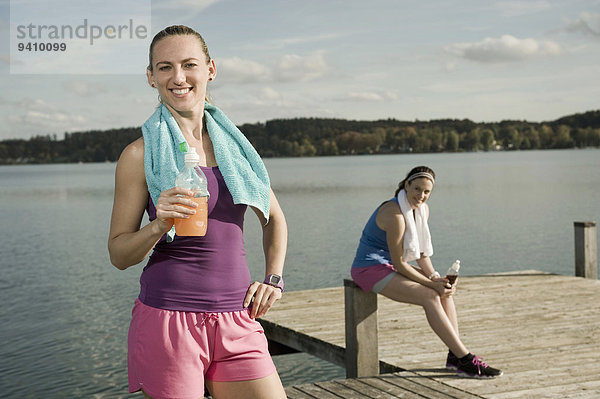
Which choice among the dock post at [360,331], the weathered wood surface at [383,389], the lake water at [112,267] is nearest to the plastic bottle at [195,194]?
→ the weathered wood surface at [383,389]

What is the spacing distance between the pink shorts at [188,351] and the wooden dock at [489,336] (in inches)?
113

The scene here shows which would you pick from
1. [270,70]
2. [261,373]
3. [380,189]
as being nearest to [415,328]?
[261,373]

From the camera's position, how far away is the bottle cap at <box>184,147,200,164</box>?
233 cm

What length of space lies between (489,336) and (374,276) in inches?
67.4

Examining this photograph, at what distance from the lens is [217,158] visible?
2471 mm

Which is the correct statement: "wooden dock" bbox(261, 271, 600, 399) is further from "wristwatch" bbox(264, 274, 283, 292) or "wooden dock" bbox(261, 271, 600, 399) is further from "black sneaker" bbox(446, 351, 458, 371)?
"wristwatch" bbox(264, 274, 283, 292)

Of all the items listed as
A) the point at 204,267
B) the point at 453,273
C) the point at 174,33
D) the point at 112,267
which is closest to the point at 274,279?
the point at 204,267

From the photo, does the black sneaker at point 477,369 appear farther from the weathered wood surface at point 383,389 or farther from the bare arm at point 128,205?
the bare arm at point 128,205

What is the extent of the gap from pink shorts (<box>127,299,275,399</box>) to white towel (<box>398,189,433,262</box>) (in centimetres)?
340

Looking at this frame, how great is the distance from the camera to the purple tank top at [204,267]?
2.38 metres

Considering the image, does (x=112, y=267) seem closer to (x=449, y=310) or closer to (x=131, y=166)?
(x=449, y=310)

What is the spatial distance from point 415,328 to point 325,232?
22.0 meters

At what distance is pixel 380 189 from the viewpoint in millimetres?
53656

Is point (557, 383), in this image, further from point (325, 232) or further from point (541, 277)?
point (325, 232)
